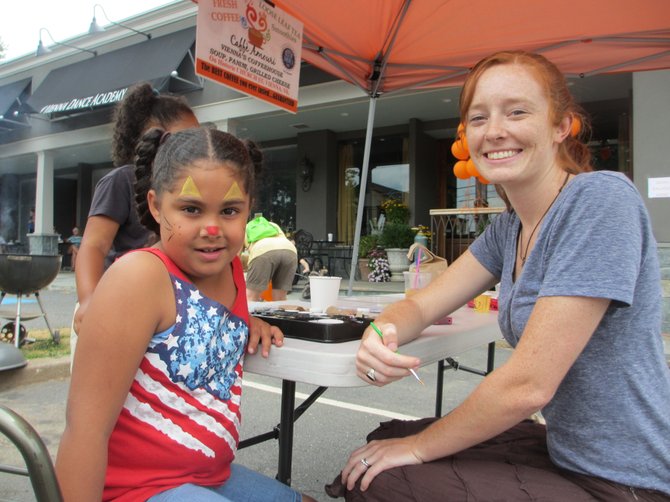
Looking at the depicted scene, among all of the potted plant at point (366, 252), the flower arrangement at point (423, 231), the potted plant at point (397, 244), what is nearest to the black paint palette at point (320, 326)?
the potted plant at point (397, 244)

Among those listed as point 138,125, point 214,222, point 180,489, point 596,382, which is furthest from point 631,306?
point 138,125

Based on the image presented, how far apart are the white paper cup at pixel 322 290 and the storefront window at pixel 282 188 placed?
1284 centimetres

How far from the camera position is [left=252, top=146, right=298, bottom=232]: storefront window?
1485cm

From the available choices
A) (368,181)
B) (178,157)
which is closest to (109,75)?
(368,181)

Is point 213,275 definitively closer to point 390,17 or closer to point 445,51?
point 390,17

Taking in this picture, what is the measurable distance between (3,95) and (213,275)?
18576mm

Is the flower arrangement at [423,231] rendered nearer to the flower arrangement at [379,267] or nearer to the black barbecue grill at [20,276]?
the flower arrangement at [379,267]

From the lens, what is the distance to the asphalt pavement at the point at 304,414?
110 inches

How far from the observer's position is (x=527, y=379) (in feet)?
3.49

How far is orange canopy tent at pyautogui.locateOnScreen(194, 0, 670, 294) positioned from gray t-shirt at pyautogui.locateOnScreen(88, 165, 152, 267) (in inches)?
59.5

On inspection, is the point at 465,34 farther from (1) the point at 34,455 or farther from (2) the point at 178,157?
(1) the point at 34,455

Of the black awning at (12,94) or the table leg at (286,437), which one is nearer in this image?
the table leg at (286,437)

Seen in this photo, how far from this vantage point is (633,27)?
3.19 meters

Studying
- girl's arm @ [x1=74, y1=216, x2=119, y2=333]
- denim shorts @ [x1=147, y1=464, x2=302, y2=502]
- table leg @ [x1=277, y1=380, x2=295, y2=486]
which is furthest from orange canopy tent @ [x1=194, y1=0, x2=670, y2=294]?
denim shorts @ [x1=147, y1=464, x2=302, y2=502]
